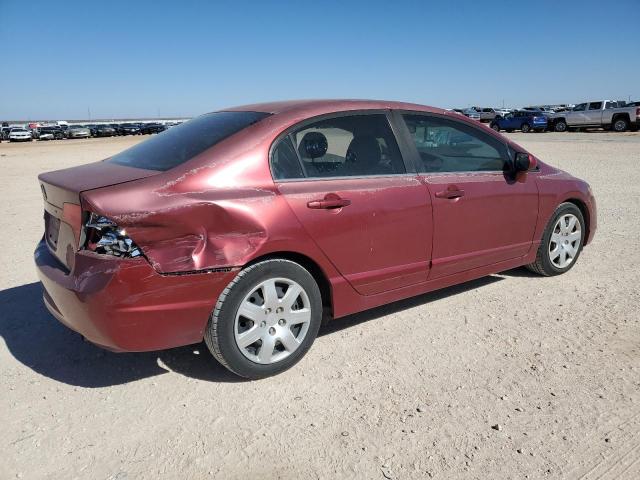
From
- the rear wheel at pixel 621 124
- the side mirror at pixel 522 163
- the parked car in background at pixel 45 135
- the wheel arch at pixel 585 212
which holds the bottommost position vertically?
the parked car in background at pixel 45 135

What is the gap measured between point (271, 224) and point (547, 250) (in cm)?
287

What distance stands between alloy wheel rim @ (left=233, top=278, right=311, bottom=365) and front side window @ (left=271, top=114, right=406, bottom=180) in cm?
67

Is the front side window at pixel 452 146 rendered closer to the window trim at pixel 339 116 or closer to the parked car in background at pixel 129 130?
the window trim at pixel 339 116

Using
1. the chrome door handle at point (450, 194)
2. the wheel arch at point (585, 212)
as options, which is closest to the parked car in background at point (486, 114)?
the wheel arch at point (585, 212)

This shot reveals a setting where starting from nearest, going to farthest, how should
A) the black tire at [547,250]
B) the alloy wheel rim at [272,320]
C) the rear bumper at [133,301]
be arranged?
1. the rear bumper at [133,301]
2. the alloy wheel rim at [272,320]
3. the black tire at [547,250]

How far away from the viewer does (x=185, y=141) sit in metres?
3.41

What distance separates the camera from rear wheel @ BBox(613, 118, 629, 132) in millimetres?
29847

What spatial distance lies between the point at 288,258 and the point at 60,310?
1.34 metres

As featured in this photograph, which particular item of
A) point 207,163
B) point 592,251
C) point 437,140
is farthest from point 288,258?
point 592,251

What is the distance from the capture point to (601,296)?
14.4 feet

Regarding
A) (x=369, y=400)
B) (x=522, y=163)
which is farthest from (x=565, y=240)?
(x=369, y=400)

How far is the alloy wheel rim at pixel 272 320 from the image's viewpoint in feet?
9.98

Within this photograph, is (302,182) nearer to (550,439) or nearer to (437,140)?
(437,140)

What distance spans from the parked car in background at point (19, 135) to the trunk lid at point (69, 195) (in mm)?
54234
